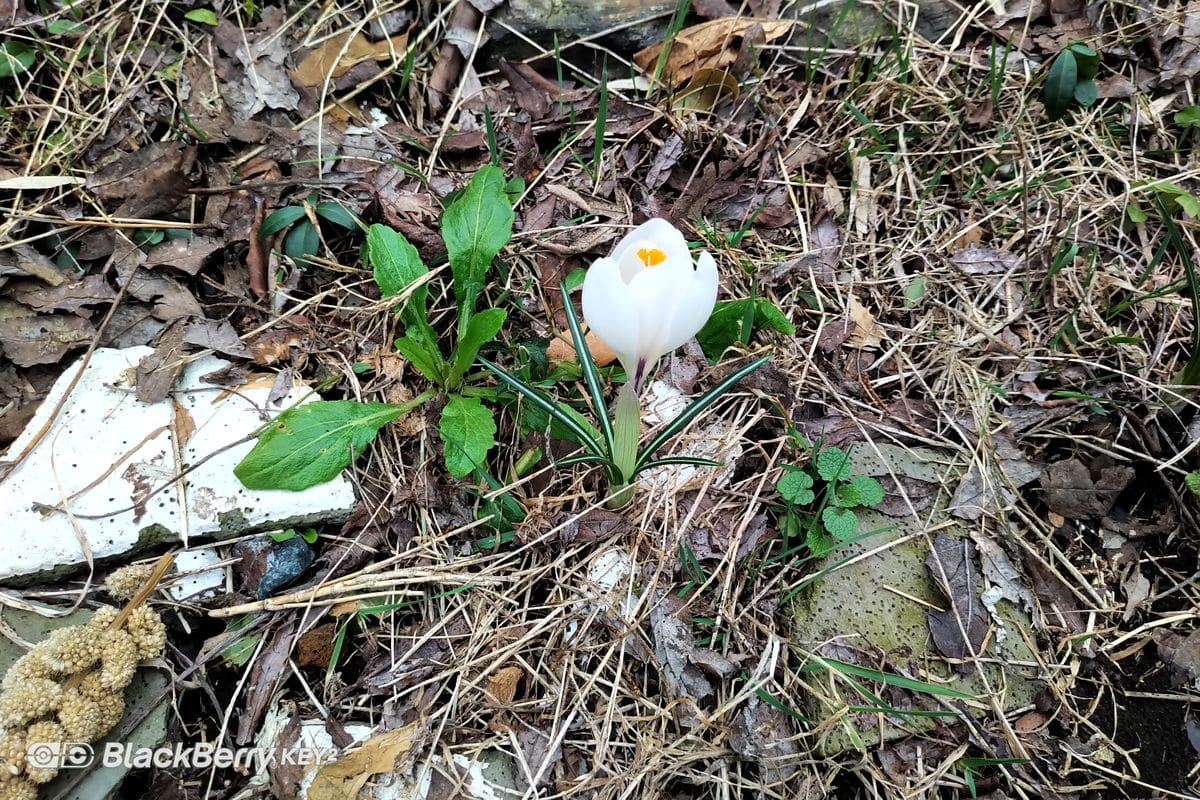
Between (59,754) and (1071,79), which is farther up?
(1071,79)

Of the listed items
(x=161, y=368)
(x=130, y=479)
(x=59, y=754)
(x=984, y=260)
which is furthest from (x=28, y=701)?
(x=984, y=260)

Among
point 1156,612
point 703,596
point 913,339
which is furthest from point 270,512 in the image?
point 1156,612

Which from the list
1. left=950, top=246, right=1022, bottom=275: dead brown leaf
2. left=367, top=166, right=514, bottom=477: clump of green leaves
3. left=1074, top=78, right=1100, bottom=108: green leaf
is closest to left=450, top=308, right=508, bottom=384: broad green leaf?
left=367, top=166, right=514, bottom=477: clump of green leaves

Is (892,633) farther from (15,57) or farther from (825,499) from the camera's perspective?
(15,57)

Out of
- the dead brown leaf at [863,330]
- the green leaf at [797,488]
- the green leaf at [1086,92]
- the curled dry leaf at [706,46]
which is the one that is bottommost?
the green leaf at [797,488]

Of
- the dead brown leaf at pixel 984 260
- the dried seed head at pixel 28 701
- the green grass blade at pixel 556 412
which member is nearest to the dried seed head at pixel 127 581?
the dried seed head at pixel 28 701

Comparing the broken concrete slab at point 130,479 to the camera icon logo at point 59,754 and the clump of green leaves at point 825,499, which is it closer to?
the camera icon logo at point 59,754
